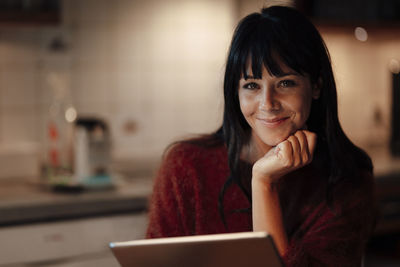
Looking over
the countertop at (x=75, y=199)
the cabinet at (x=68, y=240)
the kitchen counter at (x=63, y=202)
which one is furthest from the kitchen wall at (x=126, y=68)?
the cabinet at (x=68, y=240)

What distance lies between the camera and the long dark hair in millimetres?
1045

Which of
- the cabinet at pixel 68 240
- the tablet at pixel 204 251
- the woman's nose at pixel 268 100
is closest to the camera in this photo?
the tablet at pixel 204 251

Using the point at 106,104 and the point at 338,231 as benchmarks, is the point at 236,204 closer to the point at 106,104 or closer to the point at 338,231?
the point at 338,231

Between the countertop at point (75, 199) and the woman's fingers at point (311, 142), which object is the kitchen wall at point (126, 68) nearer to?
the countertop at point (75, 199)

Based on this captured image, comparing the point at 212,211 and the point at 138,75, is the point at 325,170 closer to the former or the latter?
the point at 212,211

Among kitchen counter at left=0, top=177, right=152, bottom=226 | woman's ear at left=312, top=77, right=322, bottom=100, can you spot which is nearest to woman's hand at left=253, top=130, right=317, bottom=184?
woman's ear at left=312, top=77, right=322, bottom=100

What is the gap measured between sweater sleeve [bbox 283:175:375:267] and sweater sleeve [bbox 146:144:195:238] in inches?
9.0

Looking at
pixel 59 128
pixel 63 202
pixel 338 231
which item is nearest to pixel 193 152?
pixel 338 231

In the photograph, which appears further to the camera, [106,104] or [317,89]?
[106,104]

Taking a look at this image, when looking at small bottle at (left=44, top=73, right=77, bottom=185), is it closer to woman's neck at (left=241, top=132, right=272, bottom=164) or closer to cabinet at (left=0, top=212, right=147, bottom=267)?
cabinet at (left=0, top=212, right=147, bottom=267)

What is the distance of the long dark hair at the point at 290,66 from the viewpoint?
1.04 m

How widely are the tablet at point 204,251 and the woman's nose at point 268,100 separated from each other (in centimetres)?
35

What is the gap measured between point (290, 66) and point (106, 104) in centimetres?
179

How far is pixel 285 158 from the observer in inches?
40.8
